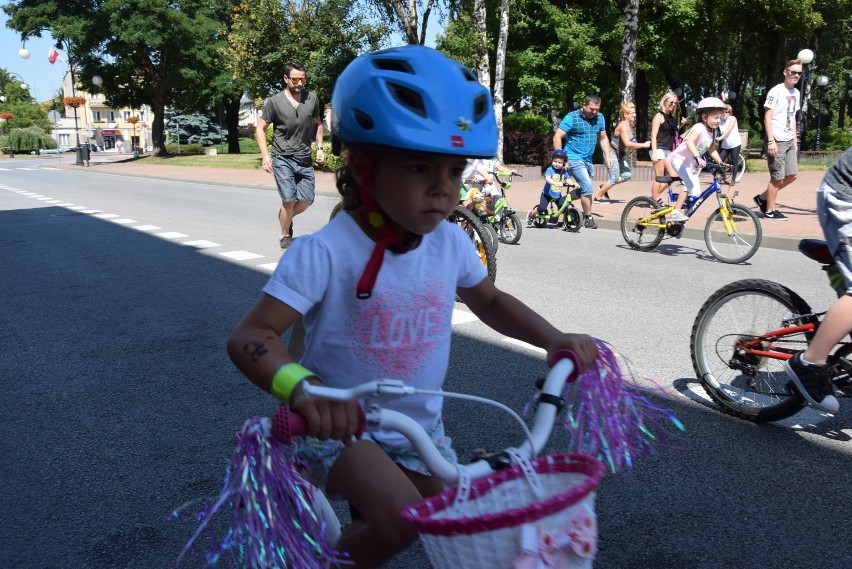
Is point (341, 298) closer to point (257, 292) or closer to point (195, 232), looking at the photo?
point (257, 292)

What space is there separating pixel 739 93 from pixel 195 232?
44.7 m

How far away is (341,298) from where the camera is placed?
1920 mm

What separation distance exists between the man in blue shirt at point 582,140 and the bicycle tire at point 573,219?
0.30 m

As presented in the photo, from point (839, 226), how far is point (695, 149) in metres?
6.18

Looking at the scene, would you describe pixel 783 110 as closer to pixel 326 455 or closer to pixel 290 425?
pixel 326 455

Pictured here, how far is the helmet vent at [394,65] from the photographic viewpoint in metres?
1.80

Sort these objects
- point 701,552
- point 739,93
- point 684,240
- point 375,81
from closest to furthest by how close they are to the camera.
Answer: point 375,81
point 701,552
point 684,240
point 739,93

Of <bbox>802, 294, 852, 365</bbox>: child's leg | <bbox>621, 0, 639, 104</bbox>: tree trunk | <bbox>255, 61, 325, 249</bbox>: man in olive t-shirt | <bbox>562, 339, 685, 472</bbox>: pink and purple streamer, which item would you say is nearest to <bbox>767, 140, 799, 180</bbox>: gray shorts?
<bbox>255, 61, 325, 249</bbox>: man in olive t-shirt

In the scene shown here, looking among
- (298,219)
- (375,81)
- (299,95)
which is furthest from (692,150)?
(375,81)

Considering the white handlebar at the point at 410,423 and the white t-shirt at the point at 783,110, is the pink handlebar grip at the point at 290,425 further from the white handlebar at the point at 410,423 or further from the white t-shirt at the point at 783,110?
the white t-shirt at the point at 783,110

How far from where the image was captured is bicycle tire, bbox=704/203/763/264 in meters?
8.84

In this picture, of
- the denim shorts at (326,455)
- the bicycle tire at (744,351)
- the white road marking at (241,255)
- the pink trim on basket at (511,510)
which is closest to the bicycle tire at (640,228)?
the white road marking at (241,255)

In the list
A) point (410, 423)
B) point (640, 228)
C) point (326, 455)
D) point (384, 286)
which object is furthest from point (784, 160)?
point (410, 423)

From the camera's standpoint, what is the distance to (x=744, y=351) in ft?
13.4
